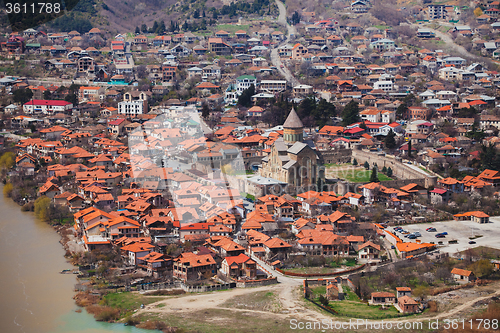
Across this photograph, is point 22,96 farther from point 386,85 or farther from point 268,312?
point 268,312

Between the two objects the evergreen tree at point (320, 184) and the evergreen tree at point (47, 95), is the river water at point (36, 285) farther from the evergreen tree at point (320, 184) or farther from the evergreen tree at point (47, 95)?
the evergreen tree at point (47, 95)

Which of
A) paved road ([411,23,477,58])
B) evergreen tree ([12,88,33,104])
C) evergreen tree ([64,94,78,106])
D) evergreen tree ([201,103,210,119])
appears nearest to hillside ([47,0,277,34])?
paved road ([411,23,477,58])

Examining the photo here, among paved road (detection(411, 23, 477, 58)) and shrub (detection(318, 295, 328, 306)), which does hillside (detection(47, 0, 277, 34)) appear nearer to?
paved road (detection(411, 23, 477, 58))

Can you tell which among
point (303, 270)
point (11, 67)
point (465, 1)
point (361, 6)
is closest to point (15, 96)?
point (11, 67)

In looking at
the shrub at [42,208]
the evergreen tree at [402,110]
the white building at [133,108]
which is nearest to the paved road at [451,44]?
the evergreen tree at [402,110]

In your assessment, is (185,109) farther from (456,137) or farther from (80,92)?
(456,137)

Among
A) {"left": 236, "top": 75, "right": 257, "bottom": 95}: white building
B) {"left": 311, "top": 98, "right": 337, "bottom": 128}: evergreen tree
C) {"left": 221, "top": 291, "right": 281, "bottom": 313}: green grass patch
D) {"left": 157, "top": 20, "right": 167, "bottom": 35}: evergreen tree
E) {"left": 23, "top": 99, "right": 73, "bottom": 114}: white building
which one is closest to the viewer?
{"left": 221, "top": 291, "right": 281, "bottom": 313}: green grass patch

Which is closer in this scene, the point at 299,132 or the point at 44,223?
the point at 44,223
